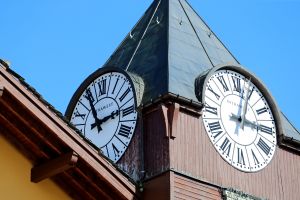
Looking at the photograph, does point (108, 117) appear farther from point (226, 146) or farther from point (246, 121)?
point (246, 121)

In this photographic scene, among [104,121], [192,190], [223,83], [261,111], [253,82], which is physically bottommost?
[192,190]

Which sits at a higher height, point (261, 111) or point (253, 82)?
point (253, 82)

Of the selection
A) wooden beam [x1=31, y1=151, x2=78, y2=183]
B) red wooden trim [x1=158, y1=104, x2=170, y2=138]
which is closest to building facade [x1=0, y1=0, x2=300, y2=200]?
red wooden trim [x1=158, y1=104, x2=170, y2=138]

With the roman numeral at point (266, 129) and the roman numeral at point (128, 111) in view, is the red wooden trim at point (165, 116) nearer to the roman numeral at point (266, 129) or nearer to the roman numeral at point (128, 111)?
the roman numeral at point (128, 111)

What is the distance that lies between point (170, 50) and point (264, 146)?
304 centimetres

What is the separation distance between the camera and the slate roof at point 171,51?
1859cm

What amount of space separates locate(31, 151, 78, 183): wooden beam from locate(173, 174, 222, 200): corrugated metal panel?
3102 millimetres

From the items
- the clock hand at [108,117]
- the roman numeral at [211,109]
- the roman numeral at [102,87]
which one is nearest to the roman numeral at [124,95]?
the clock hand at [108,117]

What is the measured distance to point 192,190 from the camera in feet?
55.9

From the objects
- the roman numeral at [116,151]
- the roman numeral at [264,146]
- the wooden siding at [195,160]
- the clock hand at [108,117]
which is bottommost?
the wooden siding at [195,160]

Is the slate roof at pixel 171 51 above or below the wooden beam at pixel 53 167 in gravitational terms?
above

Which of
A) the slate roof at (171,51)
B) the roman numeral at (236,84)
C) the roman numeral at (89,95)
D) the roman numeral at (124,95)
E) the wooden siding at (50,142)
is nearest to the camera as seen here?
the wooden siding at (50,142)

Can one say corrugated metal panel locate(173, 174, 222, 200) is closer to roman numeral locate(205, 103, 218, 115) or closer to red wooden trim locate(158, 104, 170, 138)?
red wooden trim locate(158, 104, 170, 138)

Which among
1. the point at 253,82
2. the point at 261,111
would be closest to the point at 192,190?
the point at 261,111
